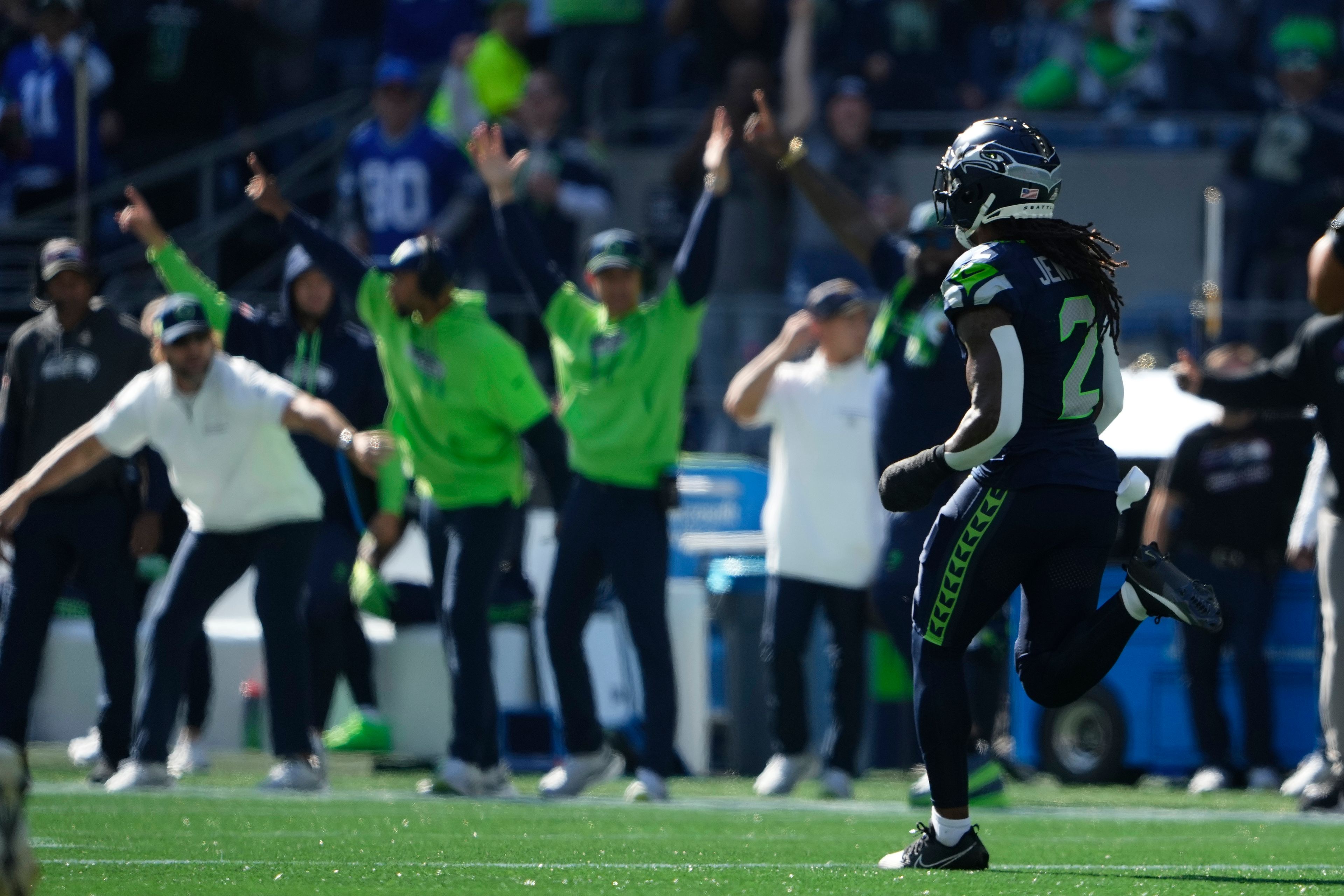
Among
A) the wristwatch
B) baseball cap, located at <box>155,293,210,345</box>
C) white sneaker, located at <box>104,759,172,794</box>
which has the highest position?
the wristwatch

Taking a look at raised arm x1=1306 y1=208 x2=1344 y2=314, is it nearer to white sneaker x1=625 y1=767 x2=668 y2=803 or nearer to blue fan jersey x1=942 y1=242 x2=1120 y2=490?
blue fan jersey x1=942 y1=242 x2=1120 y2=490

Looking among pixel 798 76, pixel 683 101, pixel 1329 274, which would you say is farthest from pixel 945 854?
pixel 683 101

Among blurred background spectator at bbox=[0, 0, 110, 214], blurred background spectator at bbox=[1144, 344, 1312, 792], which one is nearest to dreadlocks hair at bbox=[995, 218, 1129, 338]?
blurred background spectator at bbox=[1144, 344, 1312, 792]

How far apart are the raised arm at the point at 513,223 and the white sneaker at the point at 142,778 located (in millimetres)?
2550

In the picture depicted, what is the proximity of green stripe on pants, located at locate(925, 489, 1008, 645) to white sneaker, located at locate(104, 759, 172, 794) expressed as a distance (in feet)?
13.9

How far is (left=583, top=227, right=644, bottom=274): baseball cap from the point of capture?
30.8ft

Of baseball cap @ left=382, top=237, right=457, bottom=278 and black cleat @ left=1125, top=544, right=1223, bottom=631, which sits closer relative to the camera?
black cleat @ left=1125, top=544, right=1223, bottom=631

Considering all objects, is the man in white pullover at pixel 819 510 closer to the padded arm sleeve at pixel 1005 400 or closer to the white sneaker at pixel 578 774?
the white sneaker at pixel 578 774

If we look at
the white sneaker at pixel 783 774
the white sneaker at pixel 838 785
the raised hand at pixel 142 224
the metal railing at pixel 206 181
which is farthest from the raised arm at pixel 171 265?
the metal railing at pixel 206 181

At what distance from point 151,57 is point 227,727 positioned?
585 cm

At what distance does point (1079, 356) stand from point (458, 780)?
415cm

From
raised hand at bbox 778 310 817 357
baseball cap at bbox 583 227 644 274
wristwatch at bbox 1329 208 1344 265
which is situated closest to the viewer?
wristwatch at bbox 1329 208 1344 265

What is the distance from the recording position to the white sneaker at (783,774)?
31.8 ft

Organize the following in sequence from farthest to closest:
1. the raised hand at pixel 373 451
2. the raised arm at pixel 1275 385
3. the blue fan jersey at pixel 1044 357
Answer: the raised arm at pixel 1275 385 < the raised hand at pixel 373 451 < the blue fan jersey at pixel 1044 357
